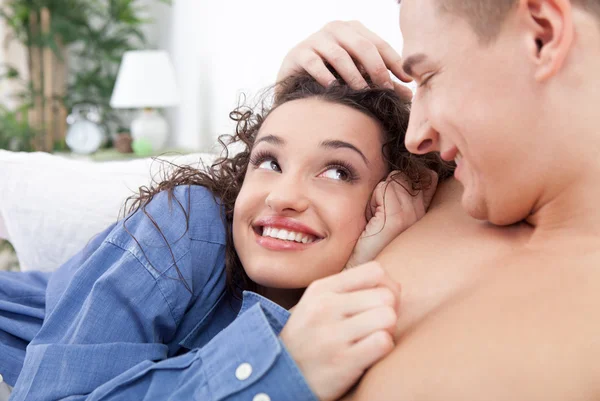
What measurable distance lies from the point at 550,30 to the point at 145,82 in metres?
3.82

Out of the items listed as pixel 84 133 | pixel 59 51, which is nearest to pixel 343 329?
pixel 84 133

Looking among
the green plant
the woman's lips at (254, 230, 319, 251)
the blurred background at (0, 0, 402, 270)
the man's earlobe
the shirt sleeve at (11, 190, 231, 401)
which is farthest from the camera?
the green plant

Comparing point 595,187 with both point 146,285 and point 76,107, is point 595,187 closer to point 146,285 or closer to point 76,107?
point 146,285

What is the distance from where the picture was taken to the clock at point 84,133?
16.1 ft

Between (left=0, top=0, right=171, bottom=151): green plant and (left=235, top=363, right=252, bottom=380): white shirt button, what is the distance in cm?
428

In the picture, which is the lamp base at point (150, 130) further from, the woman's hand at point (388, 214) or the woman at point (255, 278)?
the woman's hand at point (388, 214)

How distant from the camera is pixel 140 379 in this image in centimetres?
97

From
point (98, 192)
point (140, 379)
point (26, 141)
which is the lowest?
point (26, 141)

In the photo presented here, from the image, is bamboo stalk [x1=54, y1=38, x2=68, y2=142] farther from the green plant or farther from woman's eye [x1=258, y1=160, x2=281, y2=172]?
woman's eye [x1=258, y1=160, x2=281, y2=172]

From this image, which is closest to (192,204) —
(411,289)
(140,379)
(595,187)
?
(140,379)

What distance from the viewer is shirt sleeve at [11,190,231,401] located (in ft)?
3.47

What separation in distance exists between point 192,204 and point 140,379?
43 centimetres

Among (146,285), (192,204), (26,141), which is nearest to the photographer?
(146,285)

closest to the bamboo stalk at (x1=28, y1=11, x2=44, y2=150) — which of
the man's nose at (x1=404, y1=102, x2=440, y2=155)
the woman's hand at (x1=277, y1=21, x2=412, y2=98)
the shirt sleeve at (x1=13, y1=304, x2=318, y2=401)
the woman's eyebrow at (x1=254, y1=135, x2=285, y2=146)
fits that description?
the woman's hand at (x1=277, y1=21, x2=412, y2=98)
